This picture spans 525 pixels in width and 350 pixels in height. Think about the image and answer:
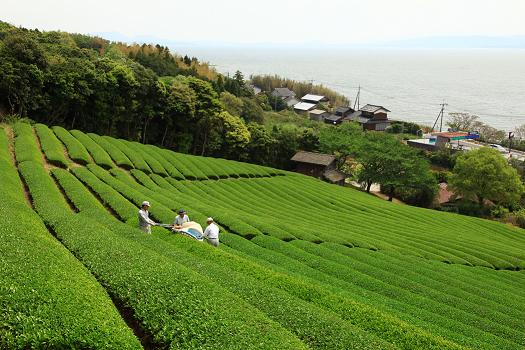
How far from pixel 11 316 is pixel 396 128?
110994 mm

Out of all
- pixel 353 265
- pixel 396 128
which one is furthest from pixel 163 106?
pixel 396 128

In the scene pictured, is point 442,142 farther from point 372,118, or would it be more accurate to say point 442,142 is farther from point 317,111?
point 317,111

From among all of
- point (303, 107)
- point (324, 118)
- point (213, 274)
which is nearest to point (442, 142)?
point (324, 118)

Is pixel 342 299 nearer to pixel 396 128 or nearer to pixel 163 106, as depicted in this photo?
pixel 163 106

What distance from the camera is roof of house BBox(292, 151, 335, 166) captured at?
212ft

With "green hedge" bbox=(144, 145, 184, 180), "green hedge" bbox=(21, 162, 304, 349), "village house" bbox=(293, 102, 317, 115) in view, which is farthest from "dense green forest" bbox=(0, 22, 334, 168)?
"village house" bbox=(293, 102, 317, 115)

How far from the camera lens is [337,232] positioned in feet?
93.9

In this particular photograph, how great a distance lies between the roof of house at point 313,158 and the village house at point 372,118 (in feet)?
163

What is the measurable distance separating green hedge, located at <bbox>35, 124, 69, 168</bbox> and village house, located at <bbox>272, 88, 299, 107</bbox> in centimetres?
10682

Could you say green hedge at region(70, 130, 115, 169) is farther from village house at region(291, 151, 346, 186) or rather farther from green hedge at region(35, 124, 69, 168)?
village house at region(291, 151, 346, 186)

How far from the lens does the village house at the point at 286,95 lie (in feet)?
468

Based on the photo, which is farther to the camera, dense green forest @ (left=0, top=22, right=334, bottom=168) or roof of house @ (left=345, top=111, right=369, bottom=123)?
roof of house @ (left=345, top=111, right=369, bottom=123)

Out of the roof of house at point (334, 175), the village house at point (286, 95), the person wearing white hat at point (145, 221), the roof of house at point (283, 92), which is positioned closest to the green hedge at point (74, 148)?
the person wearing white hat at point (145, 221)

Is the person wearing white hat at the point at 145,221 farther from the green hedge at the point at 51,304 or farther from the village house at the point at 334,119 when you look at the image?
the village house at the point at 334,119
